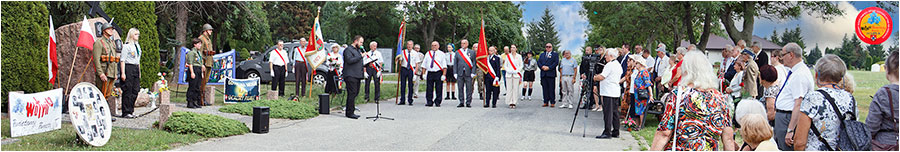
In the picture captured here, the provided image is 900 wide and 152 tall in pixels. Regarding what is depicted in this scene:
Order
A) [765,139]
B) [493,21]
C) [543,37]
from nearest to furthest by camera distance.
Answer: [765,139] → [493,21] → [543,37]

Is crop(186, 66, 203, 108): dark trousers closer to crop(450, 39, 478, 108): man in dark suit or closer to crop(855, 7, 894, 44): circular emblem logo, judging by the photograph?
crop(450, 39, 478, 108): man in dark suit

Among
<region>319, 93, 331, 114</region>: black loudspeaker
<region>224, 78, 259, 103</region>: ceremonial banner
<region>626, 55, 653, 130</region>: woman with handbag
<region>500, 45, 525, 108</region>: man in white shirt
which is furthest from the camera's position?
<region>500, 45, 525, 108</region>: man in white shirt

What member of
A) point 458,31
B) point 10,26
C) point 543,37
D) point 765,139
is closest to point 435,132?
point 765,139

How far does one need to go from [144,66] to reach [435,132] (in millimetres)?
7965

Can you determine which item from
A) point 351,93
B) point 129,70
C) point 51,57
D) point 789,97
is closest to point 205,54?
point 129,70

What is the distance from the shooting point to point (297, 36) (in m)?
59.2

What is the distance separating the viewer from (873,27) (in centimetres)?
1060

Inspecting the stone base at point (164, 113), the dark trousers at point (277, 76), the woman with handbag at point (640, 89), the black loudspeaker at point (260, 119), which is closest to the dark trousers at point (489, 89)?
the woman with handbag at point (640, 89)

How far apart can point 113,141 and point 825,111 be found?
21.9 ft

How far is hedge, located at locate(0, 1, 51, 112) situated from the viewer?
972 cm

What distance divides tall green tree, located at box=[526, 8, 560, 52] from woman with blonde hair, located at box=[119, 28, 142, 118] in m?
98.7

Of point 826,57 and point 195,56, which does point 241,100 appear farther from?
point 826,57

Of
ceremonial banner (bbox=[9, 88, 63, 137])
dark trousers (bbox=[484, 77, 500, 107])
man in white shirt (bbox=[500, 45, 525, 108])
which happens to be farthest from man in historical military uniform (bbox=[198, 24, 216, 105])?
man in white shirt (bbox=[500, 45, 525, 108])

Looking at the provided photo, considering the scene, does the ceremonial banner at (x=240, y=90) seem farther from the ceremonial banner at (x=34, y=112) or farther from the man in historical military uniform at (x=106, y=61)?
the ceremonial banner at (x=34, y=112)
